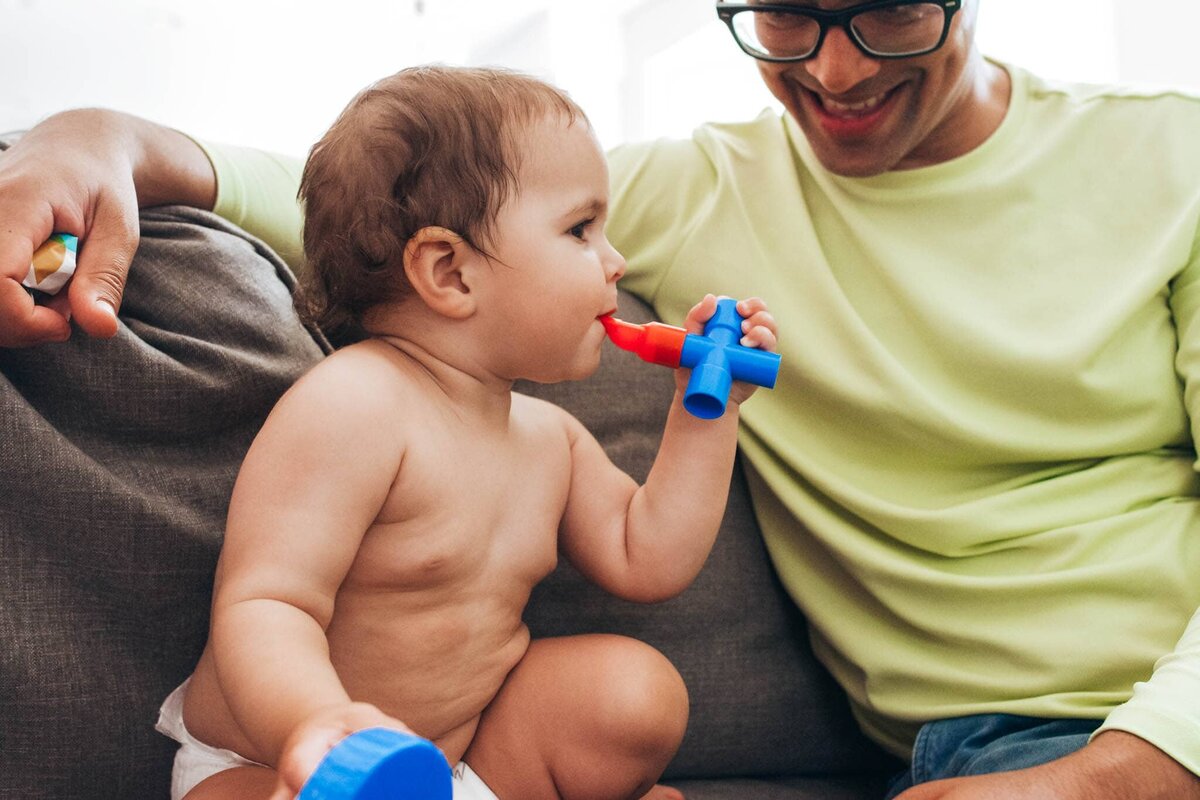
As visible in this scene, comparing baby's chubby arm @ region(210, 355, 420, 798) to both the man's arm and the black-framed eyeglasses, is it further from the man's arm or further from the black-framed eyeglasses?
the black-framed eyeglasses

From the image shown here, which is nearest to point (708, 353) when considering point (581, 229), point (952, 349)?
point (581, 229)

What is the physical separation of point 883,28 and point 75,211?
86 cm

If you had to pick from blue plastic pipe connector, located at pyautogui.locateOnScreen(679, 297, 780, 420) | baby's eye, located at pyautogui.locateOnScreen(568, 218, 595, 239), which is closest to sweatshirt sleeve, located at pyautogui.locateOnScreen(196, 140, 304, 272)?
baby's eye, located at pyautogui.locateOnScreen(568, 218, 595, 239)

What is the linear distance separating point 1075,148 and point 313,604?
3.33ft

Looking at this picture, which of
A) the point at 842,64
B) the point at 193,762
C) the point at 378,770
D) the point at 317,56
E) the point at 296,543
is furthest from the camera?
the point at 317,56

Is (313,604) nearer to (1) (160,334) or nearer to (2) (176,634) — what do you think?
(2) (176,634)

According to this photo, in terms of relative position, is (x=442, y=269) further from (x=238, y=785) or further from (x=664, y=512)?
(x=238, y=785)

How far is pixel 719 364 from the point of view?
945mm

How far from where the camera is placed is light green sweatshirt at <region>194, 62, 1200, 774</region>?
115 centimetres

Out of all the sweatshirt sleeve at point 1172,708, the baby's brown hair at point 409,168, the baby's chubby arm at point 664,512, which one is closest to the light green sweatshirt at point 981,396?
the sweatshirt sleeve at point 1172,708

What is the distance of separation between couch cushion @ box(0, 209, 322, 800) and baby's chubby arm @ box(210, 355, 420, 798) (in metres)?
0.15

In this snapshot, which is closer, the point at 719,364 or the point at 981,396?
the point at 719,364

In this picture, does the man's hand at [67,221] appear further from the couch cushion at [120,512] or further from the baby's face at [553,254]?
the baby's face at [553,254]

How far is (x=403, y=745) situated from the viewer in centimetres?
52
